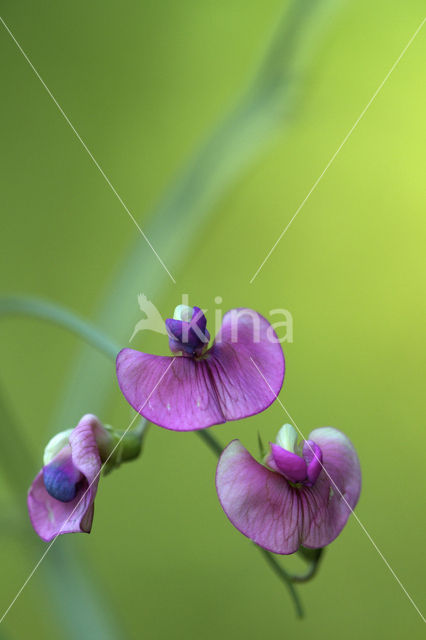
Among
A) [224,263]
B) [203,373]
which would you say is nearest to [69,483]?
[203,373]

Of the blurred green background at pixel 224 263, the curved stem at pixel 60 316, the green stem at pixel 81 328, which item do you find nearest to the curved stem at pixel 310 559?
the green stem at pixel 81 328

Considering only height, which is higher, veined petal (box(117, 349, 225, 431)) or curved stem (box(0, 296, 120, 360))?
veined petal (box(117, 349, 225, 431))

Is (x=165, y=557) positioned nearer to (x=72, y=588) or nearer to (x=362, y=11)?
(x=72, y=588)

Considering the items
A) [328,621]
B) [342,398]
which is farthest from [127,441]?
[328,621]

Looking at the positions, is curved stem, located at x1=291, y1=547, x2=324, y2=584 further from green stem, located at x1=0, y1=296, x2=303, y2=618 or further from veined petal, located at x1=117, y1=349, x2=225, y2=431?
veined petal, located at x1=117, y1=349, x2=225, y2=431

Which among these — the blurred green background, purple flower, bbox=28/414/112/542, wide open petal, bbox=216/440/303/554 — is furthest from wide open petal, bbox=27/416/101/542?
the blurred green background

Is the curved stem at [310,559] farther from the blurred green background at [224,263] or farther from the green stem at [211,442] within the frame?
the blurred green background at [224,263]

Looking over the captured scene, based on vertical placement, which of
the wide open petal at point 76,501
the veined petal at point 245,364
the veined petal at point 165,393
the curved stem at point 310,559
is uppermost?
the veined petal at point 245,364
